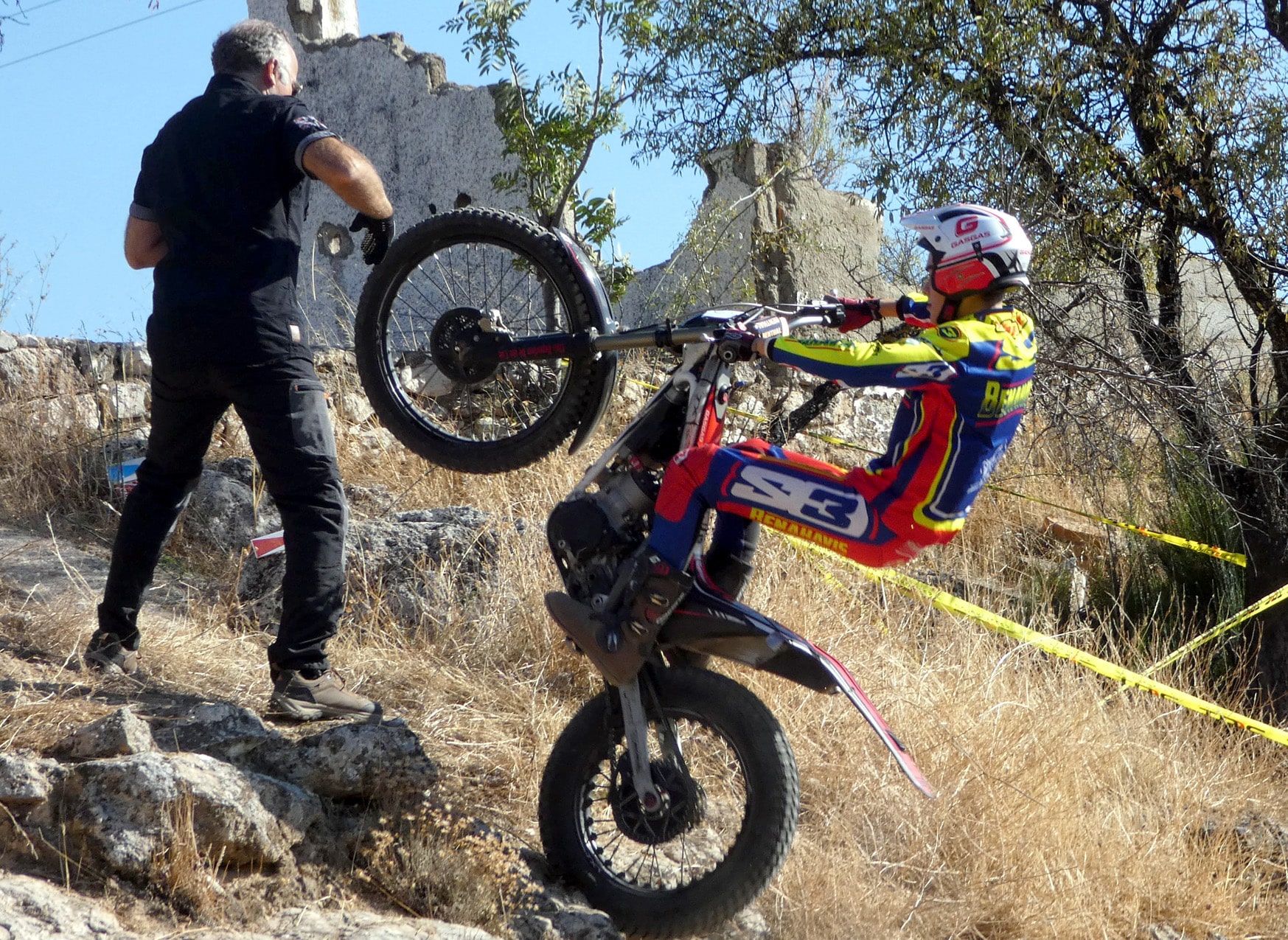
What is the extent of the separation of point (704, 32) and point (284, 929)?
6.05 meters

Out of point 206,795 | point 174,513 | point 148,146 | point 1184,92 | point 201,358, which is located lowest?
point 206,795

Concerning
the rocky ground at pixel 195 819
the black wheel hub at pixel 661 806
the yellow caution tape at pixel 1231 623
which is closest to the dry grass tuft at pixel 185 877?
the rocky ground at pixel 195 819

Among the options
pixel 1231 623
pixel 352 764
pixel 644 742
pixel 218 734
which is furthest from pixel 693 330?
pixel 1231 623

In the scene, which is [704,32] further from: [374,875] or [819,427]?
[374,875]

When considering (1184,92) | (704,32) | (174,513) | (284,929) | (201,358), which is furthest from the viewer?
(704,32)

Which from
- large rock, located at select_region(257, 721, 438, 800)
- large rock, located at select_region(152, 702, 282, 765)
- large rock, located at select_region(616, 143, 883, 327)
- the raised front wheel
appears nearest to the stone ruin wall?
large rock, located at select_region(616, 143, 883, 327)

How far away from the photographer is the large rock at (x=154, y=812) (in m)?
3.00

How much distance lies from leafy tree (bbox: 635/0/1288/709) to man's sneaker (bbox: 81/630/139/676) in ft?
16.1

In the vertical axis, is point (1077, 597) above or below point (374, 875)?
above

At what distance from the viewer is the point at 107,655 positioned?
4035mm

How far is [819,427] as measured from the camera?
9.27 m

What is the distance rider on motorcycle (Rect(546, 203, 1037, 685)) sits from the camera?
314 centimetres

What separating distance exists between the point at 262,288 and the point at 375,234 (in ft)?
1.32

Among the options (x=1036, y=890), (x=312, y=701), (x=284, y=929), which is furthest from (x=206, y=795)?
(x=1036, y=890)
